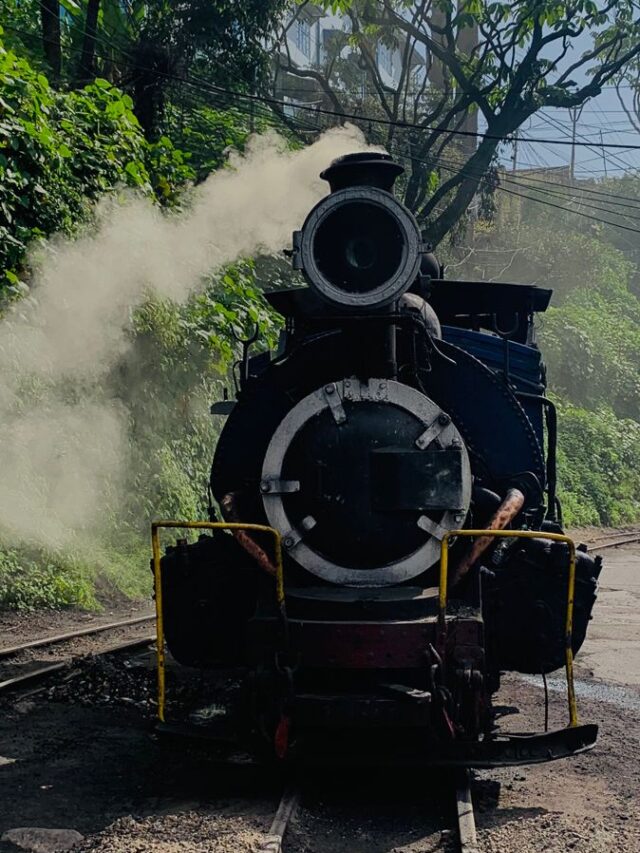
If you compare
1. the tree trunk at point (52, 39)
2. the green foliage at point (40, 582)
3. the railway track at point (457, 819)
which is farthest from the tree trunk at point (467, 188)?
the railway track at point (457, 819)

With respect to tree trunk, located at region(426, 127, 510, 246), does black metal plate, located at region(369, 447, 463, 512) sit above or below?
below

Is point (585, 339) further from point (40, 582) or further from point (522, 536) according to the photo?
point (522, 536)

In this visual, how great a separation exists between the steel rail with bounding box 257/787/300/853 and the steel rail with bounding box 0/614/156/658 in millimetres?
4027

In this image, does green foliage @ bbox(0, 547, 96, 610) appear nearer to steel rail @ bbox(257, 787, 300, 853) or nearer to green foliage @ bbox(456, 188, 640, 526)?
steel rail @ bbox(257, 787, 300, 853)

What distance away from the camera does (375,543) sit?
17.4ft

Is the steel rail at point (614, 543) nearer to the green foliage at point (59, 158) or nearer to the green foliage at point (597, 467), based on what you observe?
the green foliage at point (597, 467)

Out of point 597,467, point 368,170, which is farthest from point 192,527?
point 597,467

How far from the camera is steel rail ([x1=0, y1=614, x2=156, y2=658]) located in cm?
854

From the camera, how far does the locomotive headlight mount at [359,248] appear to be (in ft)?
17.1

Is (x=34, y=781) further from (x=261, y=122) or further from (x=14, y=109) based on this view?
(x=261, y=122)

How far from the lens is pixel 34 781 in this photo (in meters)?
5.43

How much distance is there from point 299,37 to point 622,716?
39.4 metres

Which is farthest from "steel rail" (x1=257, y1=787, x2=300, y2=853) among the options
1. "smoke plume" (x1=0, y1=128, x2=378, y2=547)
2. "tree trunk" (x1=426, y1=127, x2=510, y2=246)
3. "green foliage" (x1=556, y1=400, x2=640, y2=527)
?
"green foliage" (x1=556, y1=400, x2=640, y2=527)

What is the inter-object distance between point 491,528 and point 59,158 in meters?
7.45
